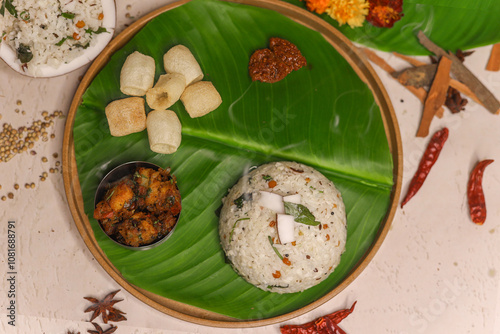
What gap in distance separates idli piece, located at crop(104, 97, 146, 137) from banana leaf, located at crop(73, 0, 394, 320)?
12cm

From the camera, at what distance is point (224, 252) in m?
3.01

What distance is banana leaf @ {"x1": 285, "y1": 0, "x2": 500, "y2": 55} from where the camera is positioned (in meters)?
3.21

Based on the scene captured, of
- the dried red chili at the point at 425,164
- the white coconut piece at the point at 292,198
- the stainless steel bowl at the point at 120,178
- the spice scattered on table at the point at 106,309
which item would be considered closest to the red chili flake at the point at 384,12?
the dried red chili at the point at 425,164

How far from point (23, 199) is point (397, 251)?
304cm

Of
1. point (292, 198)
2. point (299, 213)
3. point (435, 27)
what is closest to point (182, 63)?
point (292, 198)

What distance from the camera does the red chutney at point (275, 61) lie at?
2.99m

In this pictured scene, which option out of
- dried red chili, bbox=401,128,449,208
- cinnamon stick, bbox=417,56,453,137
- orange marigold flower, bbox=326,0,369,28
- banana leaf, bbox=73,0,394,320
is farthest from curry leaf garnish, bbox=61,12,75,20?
dried red chili, bbox=401,128,449,208

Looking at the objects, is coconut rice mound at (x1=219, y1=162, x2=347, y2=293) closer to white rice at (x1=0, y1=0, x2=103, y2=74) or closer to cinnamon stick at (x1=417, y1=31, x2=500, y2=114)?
cinnamon stick at (x1=417, y1=31, x2=500, y2=114)

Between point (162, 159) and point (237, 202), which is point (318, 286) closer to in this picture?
point (237, 202)

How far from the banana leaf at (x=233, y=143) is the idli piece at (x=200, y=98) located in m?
0.09

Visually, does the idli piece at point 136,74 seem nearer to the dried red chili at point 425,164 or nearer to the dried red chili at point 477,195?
the dried red chili at point 425,164

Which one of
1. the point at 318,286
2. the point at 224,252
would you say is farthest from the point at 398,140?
the point at 224,252

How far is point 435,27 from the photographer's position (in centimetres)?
326

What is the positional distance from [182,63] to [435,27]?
206 cm
